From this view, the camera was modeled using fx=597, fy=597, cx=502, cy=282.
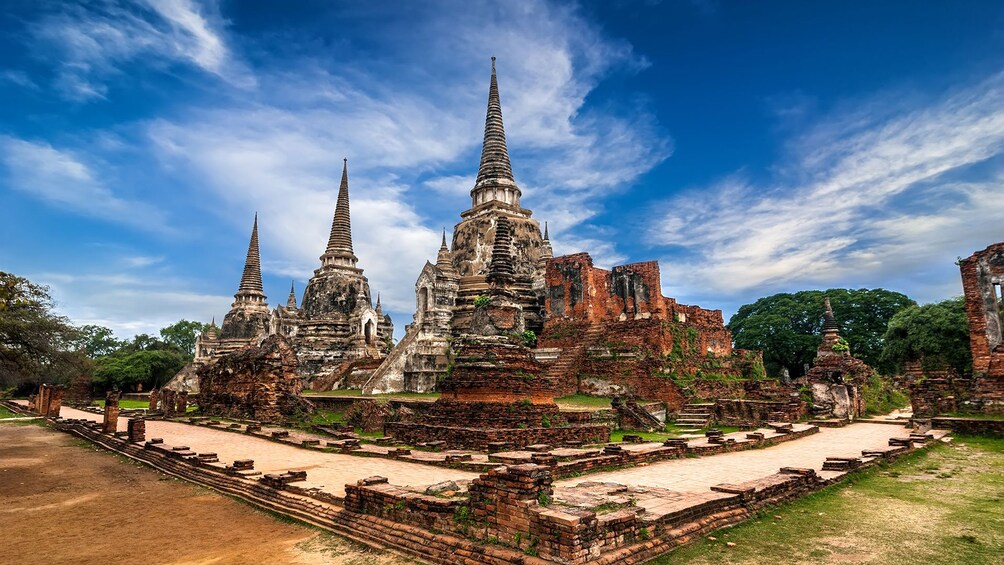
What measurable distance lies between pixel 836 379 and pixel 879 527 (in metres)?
23.7

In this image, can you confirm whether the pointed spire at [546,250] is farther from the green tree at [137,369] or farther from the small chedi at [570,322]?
the green tree at [137,369]

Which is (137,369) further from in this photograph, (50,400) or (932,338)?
(932,338)

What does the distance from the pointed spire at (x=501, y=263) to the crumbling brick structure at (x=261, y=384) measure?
29.1ft

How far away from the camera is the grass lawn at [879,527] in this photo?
19.3ft

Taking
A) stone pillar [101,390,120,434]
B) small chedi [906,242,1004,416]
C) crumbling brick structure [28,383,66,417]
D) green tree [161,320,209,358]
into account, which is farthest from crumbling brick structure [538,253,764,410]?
green tree [161,320,209,358]

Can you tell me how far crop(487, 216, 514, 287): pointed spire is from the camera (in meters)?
17.6

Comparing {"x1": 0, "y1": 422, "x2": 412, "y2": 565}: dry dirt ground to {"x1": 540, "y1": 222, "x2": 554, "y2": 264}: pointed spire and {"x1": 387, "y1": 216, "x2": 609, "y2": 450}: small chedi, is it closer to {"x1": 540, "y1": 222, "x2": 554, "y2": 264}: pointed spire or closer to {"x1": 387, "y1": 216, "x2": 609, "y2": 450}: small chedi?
{"x1": 387, "y1": 216, "x2": 609, "y2": 450}: small chedi

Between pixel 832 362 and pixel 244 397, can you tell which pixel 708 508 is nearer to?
pixel 244 397

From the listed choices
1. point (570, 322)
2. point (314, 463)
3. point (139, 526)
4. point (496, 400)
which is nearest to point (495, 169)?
point (570, 322)

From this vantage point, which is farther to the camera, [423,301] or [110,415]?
[423,301]

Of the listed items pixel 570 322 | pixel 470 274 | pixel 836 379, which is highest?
pixel 470 274

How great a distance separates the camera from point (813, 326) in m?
53.3

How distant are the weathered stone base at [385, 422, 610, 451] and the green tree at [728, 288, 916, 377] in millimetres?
43003

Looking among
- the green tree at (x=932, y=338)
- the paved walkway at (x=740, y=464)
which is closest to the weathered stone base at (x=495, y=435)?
the paved walkway at (x=740, y=464)
